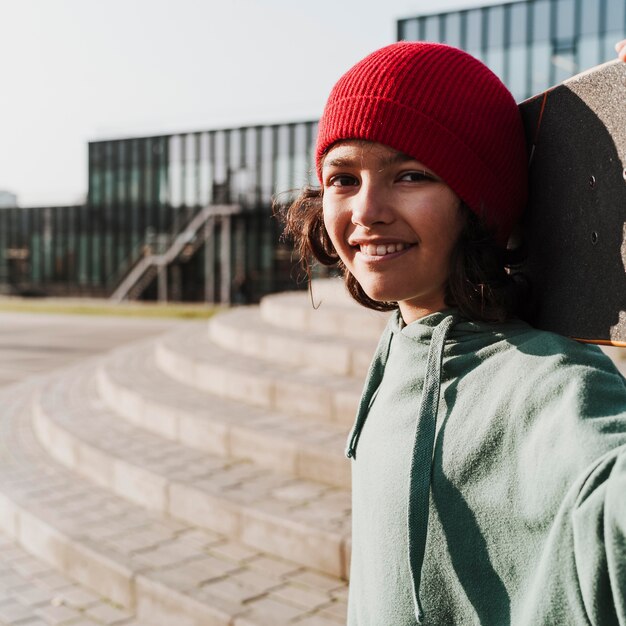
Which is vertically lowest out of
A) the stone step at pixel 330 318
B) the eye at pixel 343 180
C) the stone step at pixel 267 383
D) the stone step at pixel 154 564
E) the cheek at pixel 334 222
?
the stone step at pixel 154 564

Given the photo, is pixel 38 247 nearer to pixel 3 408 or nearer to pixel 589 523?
pixel 3 408

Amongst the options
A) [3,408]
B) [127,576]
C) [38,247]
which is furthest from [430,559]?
[38,247]

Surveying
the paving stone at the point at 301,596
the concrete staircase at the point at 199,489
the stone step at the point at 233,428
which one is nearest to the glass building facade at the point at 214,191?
the concrete staircase at the point at 199,489

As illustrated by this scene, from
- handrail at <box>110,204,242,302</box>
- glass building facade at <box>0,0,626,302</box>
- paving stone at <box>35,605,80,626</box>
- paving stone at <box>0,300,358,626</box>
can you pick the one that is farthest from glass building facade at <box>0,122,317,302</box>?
paving stone at <box>35,605,80,626</box>

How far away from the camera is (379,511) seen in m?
1.17

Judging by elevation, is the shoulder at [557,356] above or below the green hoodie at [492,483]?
above

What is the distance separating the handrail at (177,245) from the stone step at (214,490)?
88.2ft

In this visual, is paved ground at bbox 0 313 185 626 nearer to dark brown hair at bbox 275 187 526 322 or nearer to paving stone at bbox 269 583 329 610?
paving stone at bbox 269 583 329 610

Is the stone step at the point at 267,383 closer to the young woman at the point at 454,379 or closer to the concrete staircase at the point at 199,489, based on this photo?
the concrete staircase at the point at 199,489

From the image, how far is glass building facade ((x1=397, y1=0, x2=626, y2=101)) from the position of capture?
26375 mm

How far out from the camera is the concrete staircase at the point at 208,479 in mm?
3576

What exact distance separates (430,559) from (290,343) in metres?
5.87

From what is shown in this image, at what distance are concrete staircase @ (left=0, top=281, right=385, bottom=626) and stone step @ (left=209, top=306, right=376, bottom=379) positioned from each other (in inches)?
0.7

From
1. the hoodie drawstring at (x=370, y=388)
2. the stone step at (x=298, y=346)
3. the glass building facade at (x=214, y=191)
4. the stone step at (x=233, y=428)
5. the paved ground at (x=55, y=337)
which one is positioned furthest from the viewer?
the glass building facade at (x=214, y=191)
